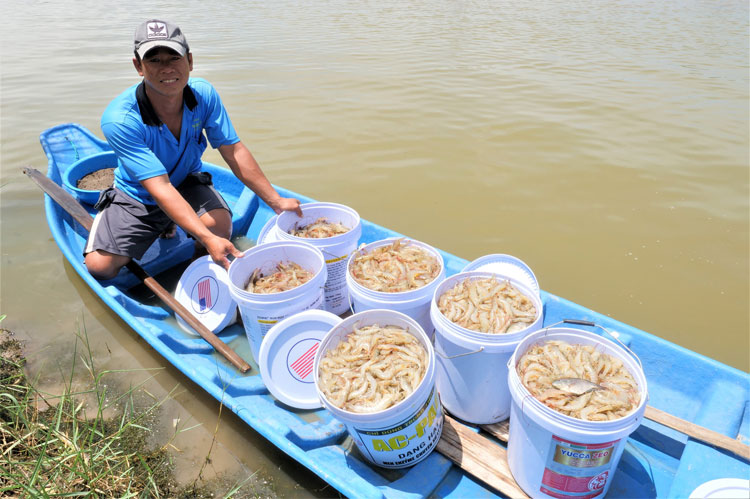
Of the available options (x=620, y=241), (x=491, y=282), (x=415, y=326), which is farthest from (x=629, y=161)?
(x=415, y=326)

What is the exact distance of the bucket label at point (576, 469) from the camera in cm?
203

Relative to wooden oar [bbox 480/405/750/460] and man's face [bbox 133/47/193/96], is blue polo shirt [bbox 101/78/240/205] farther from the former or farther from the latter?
wooden oar [bbox 480/405/750/460]

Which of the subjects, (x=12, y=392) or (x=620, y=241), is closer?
(x=12, y=392)

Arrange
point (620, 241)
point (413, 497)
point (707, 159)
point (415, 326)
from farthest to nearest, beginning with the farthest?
point (707, 159) < point (620, 241) < point (415, 326) < point (413, 497)

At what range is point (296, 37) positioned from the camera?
14898 mm

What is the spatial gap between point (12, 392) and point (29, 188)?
15.9ft

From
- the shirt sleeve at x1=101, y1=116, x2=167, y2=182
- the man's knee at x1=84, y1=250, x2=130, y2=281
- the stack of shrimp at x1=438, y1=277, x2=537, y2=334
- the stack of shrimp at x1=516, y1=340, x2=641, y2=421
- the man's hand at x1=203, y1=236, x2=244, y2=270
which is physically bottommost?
the man's knee at x1=84, y1=250, x2=130, y2=281

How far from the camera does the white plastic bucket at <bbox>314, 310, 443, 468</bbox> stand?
2.26 metres

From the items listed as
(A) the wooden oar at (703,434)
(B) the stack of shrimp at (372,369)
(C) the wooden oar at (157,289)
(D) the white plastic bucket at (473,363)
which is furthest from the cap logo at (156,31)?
(A) the wooden oar at (703,434)

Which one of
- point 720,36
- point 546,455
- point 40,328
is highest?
point 720,36

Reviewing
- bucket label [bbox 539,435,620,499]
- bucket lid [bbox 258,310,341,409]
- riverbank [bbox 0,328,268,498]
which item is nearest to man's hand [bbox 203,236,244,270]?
bucket lid [bbox 258,310,341,409]

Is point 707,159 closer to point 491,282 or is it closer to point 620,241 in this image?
point 620,241

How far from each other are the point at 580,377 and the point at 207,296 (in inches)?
124

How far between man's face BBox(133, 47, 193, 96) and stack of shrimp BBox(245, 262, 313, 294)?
65.6 inches
